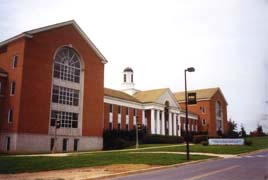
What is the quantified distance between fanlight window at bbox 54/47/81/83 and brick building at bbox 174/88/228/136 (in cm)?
4215

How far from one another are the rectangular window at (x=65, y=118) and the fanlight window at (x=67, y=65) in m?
4.45

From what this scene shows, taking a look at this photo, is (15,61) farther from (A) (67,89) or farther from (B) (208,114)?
(B) (208,114)

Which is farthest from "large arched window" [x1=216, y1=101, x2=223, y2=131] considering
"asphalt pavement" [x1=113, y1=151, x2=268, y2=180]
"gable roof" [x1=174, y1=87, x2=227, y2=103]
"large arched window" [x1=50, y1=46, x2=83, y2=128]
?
"asphalt pavement" [x1=113, y1=151, x2=268, y2=180]

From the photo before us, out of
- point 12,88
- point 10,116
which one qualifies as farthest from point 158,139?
point 12,88

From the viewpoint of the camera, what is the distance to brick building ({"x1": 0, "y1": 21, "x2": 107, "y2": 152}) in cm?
3700

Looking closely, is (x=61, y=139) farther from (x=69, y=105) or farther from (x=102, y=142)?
(x=102, y=142)

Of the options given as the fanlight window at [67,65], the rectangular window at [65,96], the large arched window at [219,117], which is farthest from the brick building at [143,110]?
the large arched window at [219,117]

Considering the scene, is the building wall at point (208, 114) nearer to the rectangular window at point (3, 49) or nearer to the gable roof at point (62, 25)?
the gable roof at point (62, 25)

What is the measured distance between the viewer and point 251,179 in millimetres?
12633

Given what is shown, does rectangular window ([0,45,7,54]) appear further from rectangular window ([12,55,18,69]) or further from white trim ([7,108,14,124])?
white trim ([7,108,14,124])

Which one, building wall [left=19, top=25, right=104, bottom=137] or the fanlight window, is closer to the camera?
building wall [left=19, top=25, right=104, bottom=137]

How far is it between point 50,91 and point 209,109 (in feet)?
162

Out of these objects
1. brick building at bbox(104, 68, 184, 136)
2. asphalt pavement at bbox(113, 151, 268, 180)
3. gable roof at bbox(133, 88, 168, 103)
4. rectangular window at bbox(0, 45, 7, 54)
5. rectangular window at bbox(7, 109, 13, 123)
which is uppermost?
rectangular window at bbox(0, 45, 7, 54)

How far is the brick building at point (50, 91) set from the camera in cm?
3700
